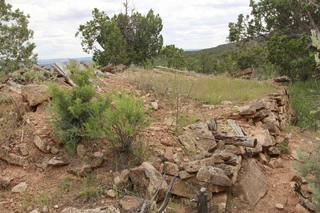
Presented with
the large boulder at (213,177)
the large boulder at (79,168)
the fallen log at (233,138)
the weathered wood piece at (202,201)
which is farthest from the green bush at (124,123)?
the fallen log at (233,138)

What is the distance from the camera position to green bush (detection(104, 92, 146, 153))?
3445 mm

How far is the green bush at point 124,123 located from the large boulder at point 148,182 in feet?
1.65

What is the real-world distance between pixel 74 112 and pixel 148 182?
151 centimetres

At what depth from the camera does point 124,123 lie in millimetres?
3555

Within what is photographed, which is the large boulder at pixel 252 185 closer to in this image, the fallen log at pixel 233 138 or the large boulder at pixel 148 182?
the fallen log at pixel 233 138

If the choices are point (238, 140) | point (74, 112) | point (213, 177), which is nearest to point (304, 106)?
point (238, 140)

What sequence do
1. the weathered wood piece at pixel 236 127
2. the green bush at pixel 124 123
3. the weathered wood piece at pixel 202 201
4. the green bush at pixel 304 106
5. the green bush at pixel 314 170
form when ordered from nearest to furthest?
1. the green bush at pixel 314 170
2. the weathered wood piece at pixel 202 201
3. the green bush at pixel 124 123
4. the weathered wood piece at pixel 236 127
5. the green bush at pixel 304 106

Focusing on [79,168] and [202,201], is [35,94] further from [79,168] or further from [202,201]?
[202,201]

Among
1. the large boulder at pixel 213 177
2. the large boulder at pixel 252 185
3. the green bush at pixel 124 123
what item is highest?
the green bush at pixel 124 123

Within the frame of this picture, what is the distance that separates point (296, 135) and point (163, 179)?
160 inches

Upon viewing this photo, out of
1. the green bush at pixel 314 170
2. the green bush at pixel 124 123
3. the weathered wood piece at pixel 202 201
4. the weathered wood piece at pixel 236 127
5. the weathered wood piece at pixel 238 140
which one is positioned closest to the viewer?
the green bush at pixel 314 170

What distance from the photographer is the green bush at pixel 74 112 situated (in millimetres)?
3709

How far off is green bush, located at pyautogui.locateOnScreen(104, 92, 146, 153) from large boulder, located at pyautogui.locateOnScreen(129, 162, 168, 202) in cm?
50

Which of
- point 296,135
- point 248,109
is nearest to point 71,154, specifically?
point 248,109
